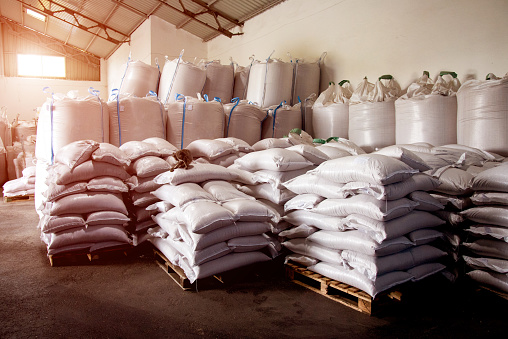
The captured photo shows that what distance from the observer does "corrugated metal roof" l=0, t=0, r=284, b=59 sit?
25.3ft

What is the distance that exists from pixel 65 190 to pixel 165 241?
3.18ft

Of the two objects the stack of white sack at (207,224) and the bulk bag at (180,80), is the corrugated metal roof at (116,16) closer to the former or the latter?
the bulk bag at (180,80)

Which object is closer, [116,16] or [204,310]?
[204,310]

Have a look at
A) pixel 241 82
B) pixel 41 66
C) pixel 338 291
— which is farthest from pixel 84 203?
pixel 41 66

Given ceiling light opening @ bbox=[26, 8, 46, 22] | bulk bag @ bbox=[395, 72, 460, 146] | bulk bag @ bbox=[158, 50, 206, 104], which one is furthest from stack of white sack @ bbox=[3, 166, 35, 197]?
ceiling light opening @ bbox=[26, 8, 46, 22]

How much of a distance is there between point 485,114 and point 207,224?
2.71 meters

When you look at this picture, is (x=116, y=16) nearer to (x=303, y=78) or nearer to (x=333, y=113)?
(x=303, y=78)

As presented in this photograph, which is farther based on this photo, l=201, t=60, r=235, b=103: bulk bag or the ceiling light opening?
the ceiling light opening

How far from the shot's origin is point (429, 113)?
366 cm

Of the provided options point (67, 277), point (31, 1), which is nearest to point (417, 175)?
point (67, 277)

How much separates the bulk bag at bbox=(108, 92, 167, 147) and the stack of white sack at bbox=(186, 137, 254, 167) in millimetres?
667

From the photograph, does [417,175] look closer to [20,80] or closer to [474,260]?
[474,260]

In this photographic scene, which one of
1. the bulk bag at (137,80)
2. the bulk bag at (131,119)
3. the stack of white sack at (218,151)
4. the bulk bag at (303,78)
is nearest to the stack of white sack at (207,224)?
the stack of white sack at (218,151)

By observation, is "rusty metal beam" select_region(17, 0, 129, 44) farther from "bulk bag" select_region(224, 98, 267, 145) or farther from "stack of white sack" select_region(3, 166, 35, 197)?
"bulk bag" select_region(224, 98, 267, 145)
